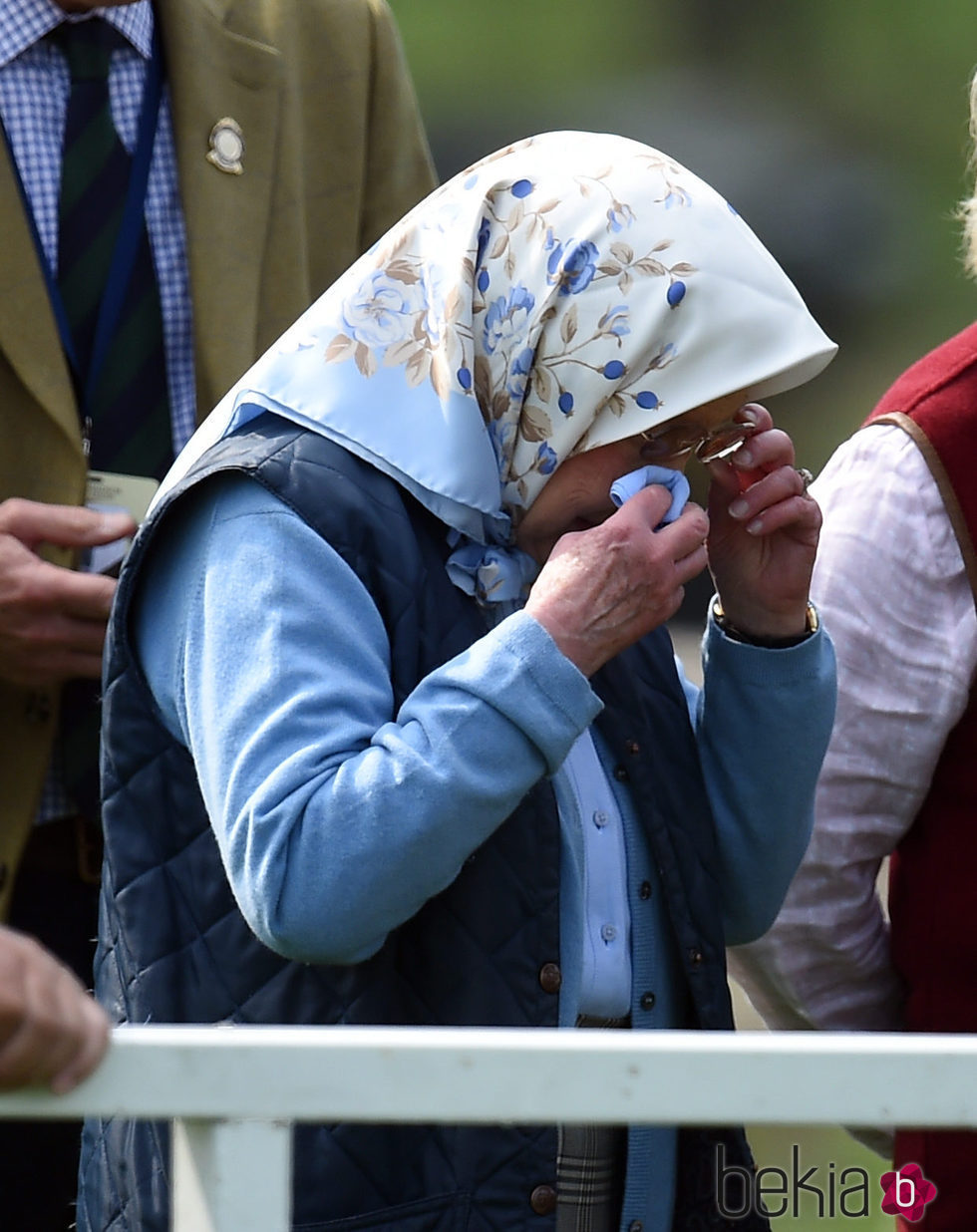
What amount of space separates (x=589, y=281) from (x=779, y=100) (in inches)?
430

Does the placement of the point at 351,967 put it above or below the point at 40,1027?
below

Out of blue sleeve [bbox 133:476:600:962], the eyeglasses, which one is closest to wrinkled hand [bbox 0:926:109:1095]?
blue sleeve [bbox 133:476:600:962]

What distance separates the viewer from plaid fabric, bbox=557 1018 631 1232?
177cm

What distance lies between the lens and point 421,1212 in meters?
1.66

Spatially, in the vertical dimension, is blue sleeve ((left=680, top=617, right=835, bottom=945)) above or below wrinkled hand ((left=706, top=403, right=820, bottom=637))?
below

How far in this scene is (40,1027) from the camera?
1.14m

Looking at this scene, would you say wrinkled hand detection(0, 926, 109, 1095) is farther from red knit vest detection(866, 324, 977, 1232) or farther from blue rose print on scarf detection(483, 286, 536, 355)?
red knit vest detection(866, 324, 977, 1232)

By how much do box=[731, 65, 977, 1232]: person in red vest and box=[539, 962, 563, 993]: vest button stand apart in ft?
1.90

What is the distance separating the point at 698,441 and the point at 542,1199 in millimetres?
697

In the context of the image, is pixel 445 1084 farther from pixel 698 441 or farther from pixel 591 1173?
pixel 698 441

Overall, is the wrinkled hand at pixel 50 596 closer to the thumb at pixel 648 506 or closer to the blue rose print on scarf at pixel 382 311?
the blue rose print on scarf at pixel 382 311

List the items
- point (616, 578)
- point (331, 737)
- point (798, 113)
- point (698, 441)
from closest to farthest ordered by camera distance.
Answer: point (331, 737)
point (616, 578)
point (698, 441)
point (798, 113)

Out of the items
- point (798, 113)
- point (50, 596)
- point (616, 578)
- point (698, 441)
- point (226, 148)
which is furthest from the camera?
point (798, 113)

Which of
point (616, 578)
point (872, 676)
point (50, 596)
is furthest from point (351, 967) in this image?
point (872, 676)
